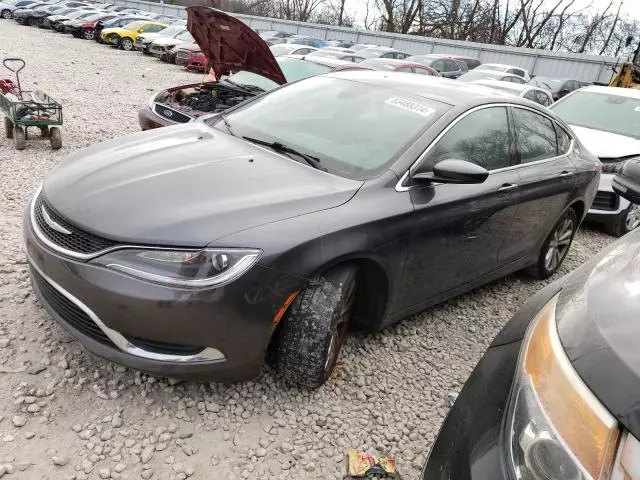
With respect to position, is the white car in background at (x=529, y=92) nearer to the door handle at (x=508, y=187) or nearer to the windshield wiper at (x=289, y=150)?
the door handle at (x=508, y=187)

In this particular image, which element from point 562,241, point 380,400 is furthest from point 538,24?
point 380,400

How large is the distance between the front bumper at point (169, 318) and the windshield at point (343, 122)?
3.12 ft

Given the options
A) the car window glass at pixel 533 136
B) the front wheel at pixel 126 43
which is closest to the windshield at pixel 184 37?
the front wheel at pixel 126 43

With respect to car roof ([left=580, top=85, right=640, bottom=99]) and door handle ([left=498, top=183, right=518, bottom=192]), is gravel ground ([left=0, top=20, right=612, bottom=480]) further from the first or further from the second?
car roof ([left=580, top=85, right=640, bottom=99])

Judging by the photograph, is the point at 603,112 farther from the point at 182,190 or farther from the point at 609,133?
the point at 182,190

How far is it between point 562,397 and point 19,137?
671 cm

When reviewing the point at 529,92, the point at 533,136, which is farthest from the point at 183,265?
the point at 529,92

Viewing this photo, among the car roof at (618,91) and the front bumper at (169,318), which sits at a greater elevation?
the car roof at (618,91)

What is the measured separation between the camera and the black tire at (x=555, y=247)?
13.8ft

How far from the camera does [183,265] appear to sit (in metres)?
2.09

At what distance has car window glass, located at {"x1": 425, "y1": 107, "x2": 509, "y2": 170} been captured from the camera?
9.66 feet

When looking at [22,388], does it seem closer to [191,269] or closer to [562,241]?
[191,269]

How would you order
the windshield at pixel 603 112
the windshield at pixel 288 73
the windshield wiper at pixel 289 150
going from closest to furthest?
the windshield wiper at pixel 289 150 < the windshield at pixel 603 112 < the windshield at pixel 288 73

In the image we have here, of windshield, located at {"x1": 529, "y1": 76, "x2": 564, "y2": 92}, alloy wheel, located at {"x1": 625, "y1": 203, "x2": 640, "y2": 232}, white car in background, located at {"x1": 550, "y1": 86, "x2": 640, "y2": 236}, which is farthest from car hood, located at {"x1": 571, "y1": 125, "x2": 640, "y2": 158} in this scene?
windshield, located at {"x1": 529, "y1": 76, "x2": 564, "y2": 92}
